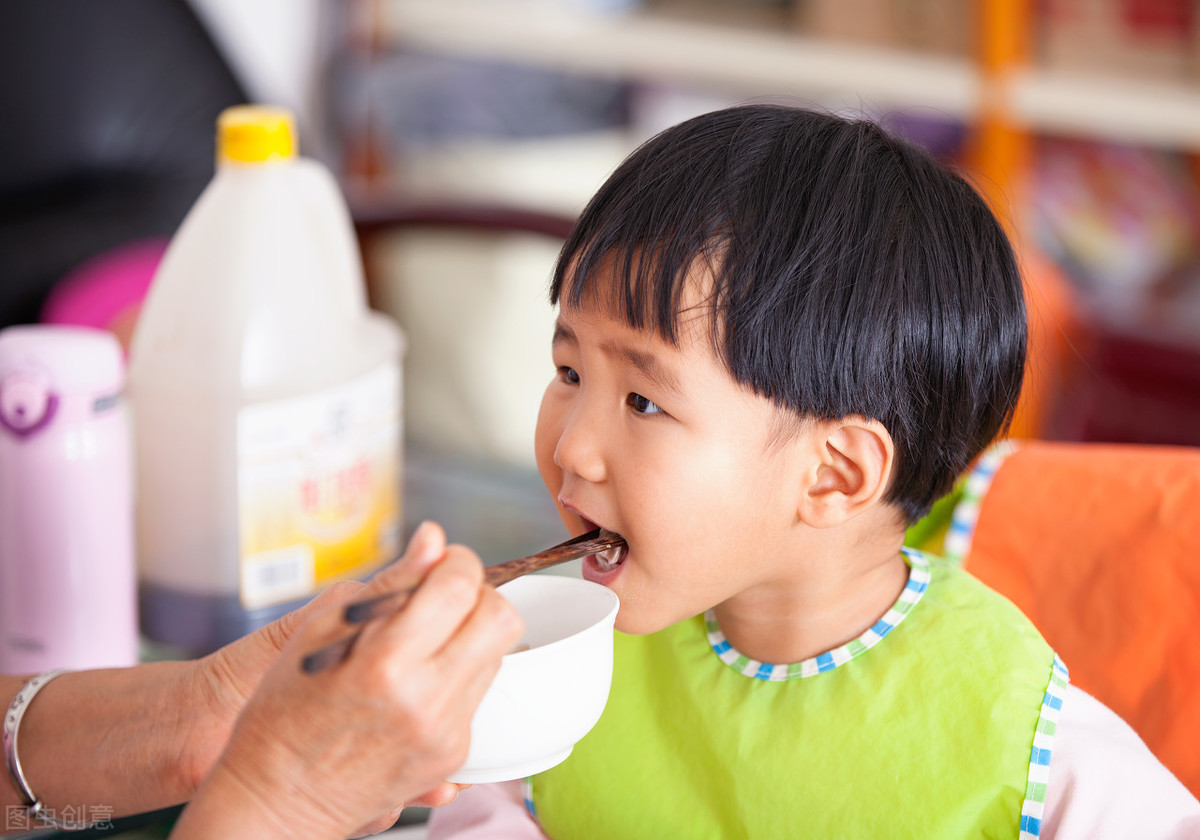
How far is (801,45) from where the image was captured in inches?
92.4

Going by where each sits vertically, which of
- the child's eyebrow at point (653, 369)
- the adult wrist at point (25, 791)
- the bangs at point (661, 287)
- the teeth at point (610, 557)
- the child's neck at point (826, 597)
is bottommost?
the adult wrist at point (25, 791)

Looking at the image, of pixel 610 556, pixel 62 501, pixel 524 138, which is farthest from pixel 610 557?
pixel 524 138

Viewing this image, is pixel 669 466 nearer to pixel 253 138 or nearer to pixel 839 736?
pixel 839 736

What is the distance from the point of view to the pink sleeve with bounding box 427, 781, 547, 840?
0.87 metres

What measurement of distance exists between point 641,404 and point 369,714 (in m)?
0.26

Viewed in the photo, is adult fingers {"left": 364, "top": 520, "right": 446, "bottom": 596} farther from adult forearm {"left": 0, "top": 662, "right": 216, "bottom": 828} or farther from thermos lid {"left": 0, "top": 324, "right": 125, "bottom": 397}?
thermos lid {"left": 0, "top": 324, "right": 125, "bottom": 397}

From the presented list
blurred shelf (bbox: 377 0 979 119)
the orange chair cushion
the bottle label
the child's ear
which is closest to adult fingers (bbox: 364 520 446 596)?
the child's ear

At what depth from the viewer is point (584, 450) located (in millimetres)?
735

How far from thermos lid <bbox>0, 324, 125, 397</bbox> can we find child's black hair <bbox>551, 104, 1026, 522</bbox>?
14.2 inches

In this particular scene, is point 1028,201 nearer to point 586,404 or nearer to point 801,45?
point 801,45

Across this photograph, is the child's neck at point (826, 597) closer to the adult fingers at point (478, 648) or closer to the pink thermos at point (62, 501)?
the adult fingers at point (478, 648)

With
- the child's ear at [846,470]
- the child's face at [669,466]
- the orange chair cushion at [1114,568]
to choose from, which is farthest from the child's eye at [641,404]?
the orange chair cushion at [1114,568]

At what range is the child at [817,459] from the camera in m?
0.72

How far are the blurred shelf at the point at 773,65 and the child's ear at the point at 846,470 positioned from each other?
1538mm
